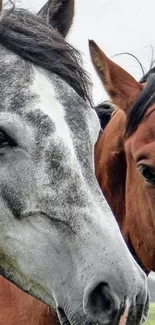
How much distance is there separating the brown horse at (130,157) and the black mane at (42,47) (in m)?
0.99

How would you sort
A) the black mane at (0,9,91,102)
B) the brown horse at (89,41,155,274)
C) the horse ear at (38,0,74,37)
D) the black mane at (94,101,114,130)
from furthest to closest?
the black mane at (94,101,114,130), the brown horse at (89,41,155,274), the horse ear at (38,0,74,37), the black mane at (0,9,91,102)

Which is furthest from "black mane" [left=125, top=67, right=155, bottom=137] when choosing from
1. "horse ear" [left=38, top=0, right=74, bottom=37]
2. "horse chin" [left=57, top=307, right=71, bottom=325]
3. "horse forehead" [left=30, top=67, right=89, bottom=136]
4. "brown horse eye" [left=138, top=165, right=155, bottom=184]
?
"horse chin" [left=57, top=307, right=71, bottom=325]

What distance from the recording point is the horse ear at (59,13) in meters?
4.13

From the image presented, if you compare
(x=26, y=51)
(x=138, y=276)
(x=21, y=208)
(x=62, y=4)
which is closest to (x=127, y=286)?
(x=138, y=276)

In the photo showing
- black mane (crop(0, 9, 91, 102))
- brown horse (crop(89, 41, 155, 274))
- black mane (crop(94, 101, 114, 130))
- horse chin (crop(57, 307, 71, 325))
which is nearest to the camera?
horse chin (crop(57, 307, 71, 325))

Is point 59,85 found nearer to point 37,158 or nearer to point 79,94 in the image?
point 79,94

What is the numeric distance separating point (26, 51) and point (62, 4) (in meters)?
0.67

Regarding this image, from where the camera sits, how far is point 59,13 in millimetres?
4199

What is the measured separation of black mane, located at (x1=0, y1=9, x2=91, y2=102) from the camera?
12.0ft

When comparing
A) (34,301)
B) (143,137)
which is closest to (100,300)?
(34,301)

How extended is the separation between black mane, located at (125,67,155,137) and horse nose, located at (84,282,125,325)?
2.11 m

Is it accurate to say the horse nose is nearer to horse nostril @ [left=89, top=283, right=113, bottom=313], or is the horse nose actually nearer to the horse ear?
horse nostril @ [left=89, top=283, right=113, bottom=313]

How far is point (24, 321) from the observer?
417 cm

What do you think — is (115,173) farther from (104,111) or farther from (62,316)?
(62,316)
